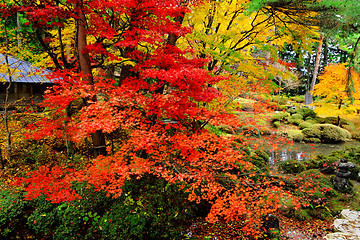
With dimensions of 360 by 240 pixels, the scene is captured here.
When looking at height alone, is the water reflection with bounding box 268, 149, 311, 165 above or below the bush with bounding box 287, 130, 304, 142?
below

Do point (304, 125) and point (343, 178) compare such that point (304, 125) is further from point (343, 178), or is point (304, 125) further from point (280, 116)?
point (343, 178)

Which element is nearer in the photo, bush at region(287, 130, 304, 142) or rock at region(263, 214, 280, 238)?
rock at region(263, 214, 280, 238)

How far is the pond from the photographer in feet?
44.6

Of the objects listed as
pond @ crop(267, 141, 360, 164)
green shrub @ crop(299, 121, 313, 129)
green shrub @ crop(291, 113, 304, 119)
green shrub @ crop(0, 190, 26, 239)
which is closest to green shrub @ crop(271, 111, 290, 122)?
green shrub @ crop(291, 113, 304, 119)

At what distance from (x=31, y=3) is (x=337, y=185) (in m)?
13.3

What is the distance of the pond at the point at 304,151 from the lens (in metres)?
13.6

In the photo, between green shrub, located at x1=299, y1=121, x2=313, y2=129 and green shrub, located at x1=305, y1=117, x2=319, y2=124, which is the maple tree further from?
green shrub, located at x1=305, y1=117, x2=319, y2=124

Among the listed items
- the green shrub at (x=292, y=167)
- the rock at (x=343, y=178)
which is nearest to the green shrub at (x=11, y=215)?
the green shrub at (x=292, y=167)

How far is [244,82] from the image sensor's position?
8.23m

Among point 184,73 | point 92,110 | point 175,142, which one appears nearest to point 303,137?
point 175,142

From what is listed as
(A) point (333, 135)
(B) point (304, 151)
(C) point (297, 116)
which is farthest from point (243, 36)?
(C) point (297, 116)

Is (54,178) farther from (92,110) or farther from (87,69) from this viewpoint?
(87,69)

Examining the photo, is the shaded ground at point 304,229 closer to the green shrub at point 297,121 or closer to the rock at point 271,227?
the rock at point 271,227

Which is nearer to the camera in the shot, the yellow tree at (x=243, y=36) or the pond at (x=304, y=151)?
the yellow tree at (x=243, y=36)
